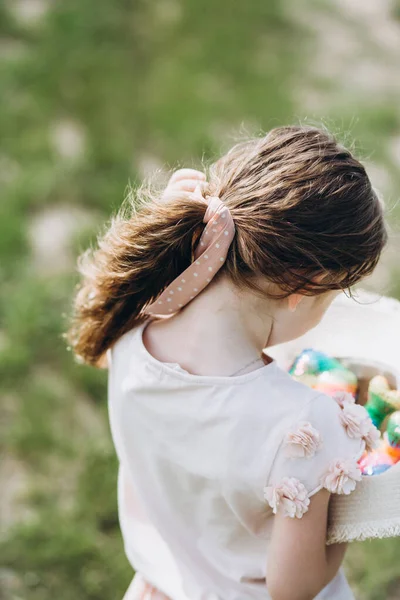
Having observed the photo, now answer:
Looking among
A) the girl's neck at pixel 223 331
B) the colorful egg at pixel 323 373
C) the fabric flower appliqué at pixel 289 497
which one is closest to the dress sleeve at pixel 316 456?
the fabric flower appliqué at pixel 289 497

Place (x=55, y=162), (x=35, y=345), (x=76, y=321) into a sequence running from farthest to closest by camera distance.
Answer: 1. (x=55, y=162)
2. (x=35, y=345)
3. (x=76, y=321)

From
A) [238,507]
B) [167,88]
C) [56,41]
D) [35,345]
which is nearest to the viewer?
[238,507]

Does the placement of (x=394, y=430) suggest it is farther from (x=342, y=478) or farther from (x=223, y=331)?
(x=223, y=331)

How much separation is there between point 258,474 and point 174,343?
0.88ft

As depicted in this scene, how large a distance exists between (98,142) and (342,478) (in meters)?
2.95

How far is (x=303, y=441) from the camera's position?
1178 millimetres

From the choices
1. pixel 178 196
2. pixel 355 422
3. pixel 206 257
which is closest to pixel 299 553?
pixel 355 422

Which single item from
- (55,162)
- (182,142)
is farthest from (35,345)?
(182,142)

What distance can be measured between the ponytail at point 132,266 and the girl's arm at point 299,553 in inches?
18.0

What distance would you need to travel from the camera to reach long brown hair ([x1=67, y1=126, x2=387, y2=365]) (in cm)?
123

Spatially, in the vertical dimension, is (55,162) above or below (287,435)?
below

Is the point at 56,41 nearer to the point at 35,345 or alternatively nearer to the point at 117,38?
the point at 117,38

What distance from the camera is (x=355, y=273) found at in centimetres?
131

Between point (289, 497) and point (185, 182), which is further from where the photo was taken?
point (185, 182)
